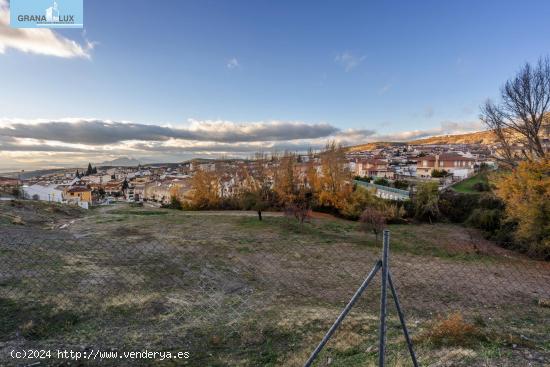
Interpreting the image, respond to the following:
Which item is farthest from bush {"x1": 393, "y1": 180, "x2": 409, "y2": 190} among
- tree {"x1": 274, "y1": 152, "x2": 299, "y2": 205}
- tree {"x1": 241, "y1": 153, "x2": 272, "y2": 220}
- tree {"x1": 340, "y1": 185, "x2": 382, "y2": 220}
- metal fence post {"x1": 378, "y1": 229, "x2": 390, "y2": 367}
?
metal fence post {"x1": 378, "y1": 229, "x2": 390, "y2": 367}

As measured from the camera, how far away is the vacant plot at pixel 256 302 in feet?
11.6

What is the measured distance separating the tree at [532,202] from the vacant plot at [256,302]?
1.28 metres

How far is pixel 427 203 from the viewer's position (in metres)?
22.3

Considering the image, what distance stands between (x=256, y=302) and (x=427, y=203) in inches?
832

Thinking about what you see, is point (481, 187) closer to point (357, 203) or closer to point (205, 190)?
point (357, 203)

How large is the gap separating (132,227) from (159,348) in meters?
13.8

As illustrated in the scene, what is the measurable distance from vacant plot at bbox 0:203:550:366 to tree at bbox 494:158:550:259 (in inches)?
50.5

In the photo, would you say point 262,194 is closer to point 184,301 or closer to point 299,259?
point 299,259

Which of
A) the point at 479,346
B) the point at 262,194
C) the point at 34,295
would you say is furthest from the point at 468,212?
the point at 34,295

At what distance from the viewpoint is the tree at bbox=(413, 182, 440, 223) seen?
22.4m

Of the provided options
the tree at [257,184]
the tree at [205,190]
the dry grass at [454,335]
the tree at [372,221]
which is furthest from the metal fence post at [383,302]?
the tree at [205,190]

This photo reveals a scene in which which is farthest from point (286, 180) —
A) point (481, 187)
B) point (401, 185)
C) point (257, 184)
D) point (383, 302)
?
point (383, 302)

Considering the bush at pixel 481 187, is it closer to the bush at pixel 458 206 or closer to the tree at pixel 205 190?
the bush at pixel 458 206

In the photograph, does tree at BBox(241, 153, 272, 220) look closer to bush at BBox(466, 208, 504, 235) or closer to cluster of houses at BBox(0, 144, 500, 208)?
cluster of houses at BBox(0, 144, 500, 208)
